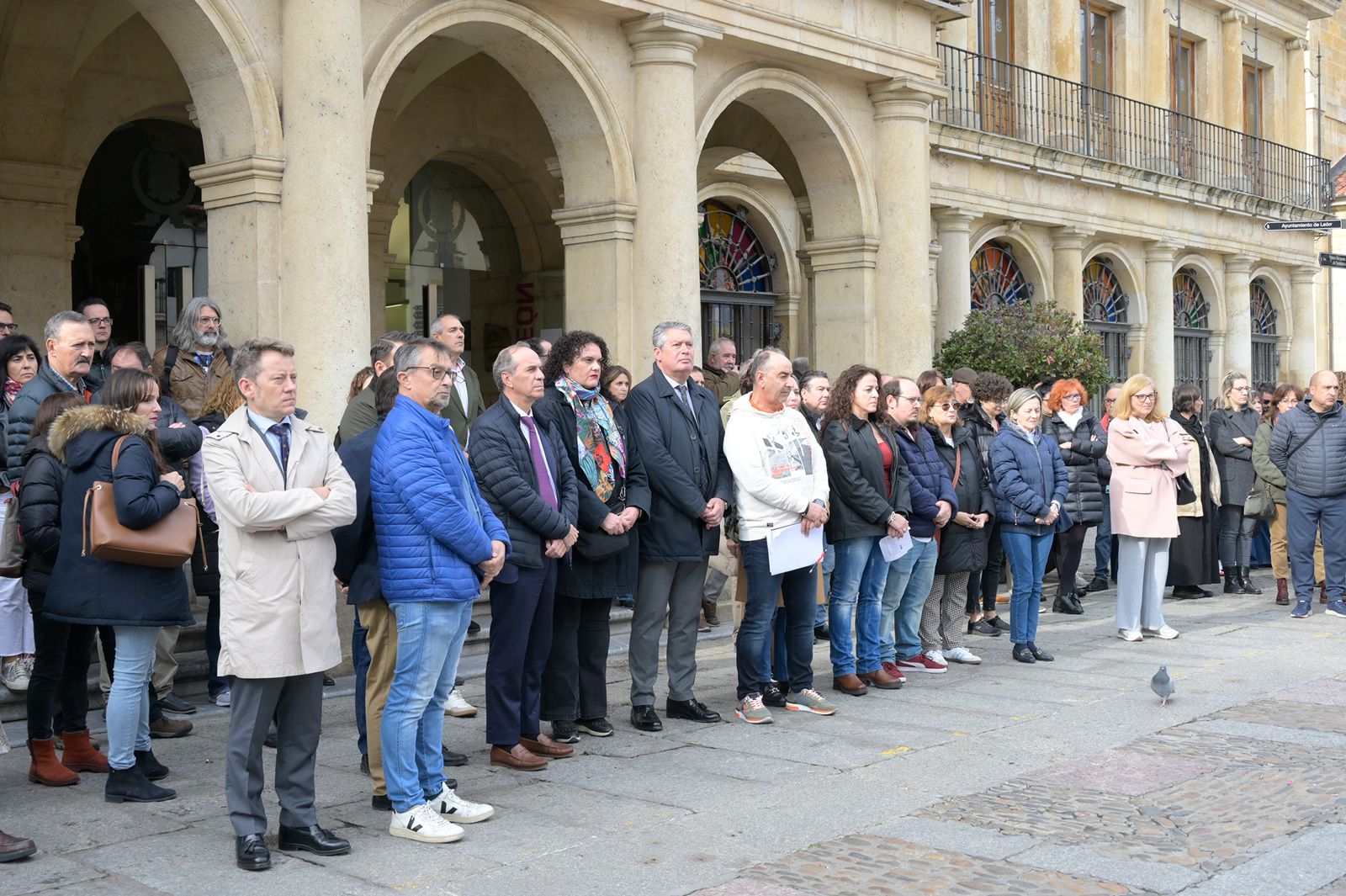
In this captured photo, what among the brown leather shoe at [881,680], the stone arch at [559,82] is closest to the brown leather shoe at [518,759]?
the brown leather shoe at [881,680]

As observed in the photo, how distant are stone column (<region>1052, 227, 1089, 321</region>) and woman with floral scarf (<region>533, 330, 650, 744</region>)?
16.2 meters

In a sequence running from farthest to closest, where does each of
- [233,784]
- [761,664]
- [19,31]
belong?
[19,31] < [761,664] < [233,784]

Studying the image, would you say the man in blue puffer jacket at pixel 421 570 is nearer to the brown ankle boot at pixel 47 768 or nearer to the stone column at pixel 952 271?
the brown ankle boot at pixel 47 768

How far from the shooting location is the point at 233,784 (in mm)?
5082

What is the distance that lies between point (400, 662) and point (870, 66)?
32.5 ft

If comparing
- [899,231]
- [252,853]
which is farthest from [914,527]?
[899,231]

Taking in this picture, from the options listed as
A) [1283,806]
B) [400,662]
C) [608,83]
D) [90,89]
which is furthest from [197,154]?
[1283,806]

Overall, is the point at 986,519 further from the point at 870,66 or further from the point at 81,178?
the point at 81,178

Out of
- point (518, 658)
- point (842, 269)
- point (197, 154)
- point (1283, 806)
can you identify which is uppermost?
point (197, 154)

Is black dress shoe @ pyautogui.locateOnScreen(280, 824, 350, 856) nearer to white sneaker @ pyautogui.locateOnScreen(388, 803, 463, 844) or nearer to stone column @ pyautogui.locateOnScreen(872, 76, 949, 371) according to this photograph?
white sneaker @ pyautogui.locateOnScreen(388, 803, 463, 844)

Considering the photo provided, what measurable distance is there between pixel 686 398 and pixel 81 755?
3.26m

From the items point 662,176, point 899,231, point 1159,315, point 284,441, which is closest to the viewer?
point 284,441

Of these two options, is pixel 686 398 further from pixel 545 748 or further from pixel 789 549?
pixel 545 748

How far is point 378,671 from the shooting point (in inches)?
227
